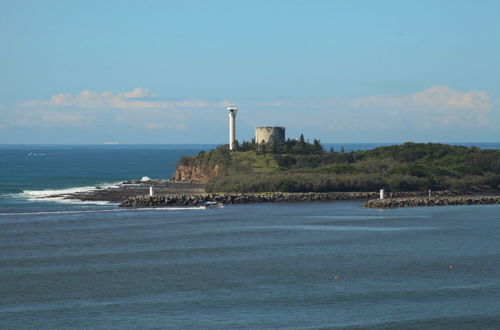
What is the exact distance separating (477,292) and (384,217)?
29915 millimetres

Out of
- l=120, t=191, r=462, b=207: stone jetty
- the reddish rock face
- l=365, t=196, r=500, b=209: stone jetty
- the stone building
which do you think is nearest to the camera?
l=365, t=196, r=500, b=209: stone jetty

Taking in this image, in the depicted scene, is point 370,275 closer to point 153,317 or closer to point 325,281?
point 325,281

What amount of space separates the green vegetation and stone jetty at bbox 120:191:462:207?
8.67 feet

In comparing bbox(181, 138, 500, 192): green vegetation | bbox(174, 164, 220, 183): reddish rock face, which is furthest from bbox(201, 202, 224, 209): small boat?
bbox(174, 164, 220, 183): reddish rock face

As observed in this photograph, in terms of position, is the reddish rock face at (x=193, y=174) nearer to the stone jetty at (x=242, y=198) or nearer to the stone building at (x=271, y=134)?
the stone building at (x=271, y=134)

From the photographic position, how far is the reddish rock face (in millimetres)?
103375

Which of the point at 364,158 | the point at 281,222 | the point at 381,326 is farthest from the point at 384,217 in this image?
the point at 364,158

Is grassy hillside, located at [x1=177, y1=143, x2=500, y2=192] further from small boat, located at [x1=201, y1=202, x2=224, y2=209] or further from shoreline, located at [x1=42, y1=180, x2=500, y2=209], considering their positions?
small boat, located at [x1=201, y1=202, x2=224, y2=209]

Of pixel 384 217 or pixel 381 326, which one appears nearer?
pixel 381 326

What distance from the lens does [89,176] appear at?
12288cm

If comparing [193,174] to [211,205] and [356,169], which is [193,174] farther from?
[211,205]

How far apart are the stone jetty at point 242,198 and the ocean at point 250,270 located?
908 cm

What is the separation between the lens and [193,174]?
106 metres

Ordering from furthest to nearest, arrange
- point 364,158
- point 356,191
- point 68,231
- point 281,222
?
1. point 364,158
2. point 356,191
3. point 281,222
4. point 68,231
